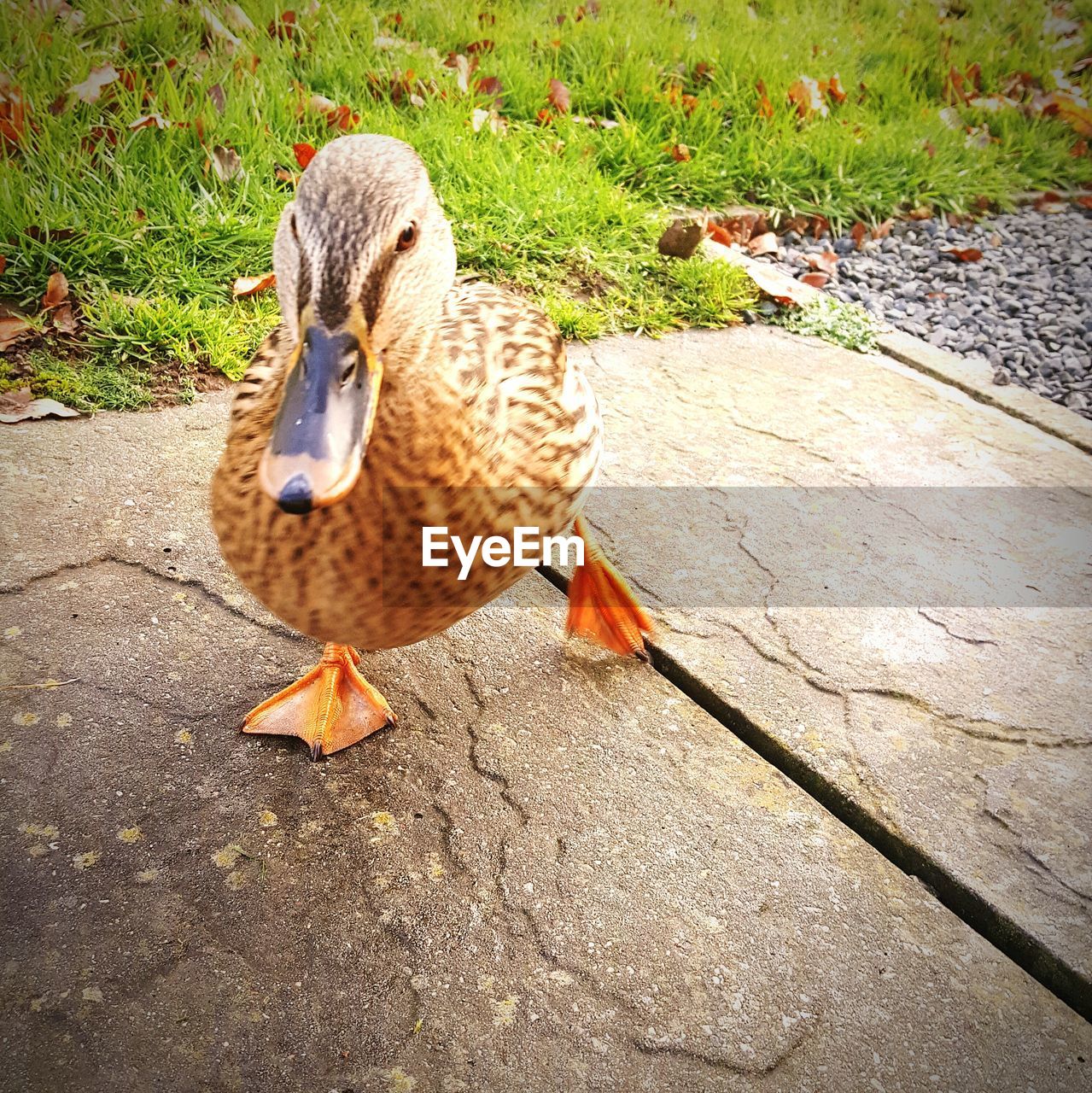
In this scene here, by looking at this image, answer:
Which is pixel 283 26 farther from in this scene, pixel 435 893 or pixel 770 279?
pixel 435 893

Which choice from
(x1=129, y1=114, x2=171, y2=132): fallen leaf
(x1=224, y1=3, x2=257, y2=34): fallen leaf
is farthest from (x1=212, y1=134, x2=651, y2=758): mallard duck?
(x1=224, y1=3, x2=257, y2=34): fallen leaf

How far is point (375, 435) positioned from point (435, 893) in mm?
783

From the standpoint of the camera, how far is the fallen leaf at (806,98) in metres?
4.80

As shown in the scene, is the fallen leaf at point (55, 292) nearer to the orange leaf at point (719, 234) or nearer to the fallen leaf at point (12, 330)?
the fallen leaf at point (12, 330)

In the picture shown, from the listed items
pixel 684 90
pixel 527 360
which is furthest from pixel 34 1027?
pixel 684 90

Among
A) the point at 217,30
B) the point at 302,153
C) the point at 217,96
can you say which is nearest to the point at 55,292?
the point at 302,153

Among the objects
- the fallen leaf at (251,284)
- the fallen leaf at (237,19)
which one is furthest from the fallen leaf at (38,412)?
the fallen leaf at (237,19)

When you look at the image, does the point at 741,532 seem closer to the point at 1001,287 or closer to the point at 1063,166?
the point at 1001,287

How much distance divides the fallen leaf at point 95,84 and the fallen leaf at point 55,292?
973 millimetres

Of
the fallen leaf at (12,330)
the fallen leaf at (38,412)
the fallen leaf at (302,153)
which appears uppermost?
the fallen leaf at (302,153)

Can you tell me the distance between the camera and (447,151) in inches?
151

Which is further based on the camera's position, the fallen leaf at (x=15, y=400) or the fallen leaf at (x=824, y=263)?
the fallen leaf at (x=824, y=263)

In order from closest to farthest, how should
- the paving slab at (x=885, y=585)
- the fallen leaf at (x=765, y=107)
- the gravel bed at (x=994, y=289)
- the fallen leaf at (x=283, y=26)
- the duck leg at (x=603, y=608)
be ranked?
the paving slab at (x=885, y=585) → the duck leg at (x=603, y=608) → the gravel bed at (x=994, y=289) → the fallen leaf at (x=283, y=26) → the fallen leaf at (x=765, y=107)

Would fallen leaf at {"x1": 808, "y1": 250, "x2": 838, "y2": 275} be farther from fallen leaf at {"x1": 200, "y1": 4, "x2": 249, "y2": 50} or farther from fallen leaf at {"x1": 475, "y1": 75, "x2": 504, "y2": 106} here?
fallen leaf at {"x1": 200, "y1": 4, "x2": 249, "y2": 50}
